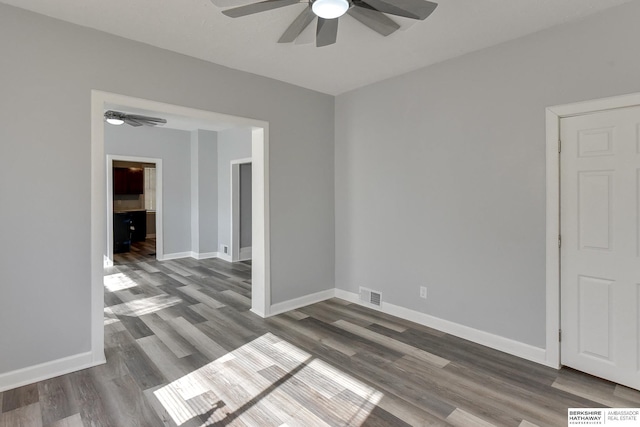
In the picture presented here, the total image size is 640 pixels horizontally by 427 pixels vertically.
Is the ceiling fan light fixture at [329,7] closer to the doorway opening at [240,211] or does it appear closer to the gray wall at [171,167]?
the doorway opening at [240,211]

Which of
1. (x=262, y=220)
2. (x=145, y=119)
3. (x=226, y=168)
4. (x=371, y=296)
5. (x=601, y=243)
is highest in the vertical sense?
(x=145, y=119)

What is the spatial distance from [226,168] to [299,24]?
506 centimetres

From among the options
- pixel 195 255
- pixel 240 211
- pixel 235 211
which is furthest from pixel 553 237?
pixel 195 255

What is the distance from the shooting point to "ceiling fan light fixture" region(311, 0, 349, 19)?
1818 millimetres

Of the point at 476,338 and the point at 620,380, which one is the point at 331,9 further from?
the point at 620,380

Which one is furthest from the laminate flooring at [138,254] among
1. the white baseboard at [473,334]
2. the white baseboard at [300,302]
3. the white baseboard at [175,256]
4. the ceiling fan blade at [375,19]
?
the ceiling fan blade at [375,19]

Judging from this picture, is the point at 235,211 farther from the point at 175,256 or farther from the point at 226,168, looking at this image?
the point at 175,256

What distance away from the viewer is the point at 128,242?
793 centimetres

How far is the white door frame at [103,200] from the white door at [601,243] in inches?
110

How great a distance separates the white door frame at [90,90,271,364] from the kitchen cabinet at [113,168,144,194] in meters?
7.75

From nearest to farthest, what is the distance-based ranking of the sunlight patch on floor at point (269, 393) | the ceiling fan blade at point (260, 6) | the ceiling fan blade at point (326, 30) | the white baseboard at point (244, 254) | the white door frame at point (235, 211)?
the ceiling fan blade at point (260, 6)
the sunlight patch on floor at point (269, 393)
the ceiling fan blade at point (326, 30)
the white door frame at point (235, 211)
the white baseboard at point (244, 254)

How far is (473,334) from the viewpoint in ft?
10.2

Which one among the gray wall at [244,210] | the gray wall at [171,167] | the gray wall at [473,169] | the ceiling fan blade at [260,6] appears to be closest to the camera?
the ceiling fan blade at [260,6]

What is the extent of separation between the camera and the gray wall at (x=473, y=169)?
253 cm
